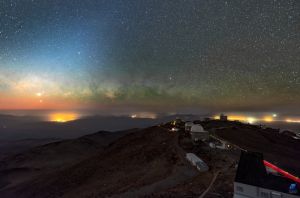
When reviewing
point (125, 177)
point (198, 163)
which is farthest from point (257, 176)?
point (125, 177)

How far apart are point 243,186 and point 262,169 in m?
2.56

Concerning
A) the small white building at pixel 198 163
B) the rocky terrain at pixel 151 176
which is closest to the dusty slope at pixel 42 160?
the rocky terrain at pixel 151 176

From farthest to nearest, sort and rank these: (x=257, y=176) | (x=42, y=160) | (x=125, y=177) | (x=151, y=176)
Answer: (x=42, y=160), (x=125, y=177), (x=151, y=176), (x=257, y=176)

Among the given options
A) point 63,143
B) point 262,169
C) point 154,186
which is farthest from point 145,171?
point 63,143

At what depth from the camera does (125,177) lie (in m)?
46.7

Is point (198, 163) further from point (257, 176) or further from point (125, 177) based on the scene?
point (257, 176)

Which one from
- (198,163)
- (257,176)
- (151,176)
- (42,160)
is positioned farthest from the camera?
(42,160)

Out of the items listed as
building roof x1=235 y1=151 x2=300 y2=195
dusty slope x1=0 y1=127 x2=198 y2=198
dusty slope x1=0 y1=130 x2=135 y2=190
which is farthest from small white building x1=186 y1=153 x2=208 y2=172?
dusty slope x1=0 y1=130 x2=135 y2=190

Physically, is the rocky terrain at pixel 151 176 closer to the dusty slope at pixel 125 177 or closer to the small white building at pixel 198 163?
the dusty slope at pixel 125 177

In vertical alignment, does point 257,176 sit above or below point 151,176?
above

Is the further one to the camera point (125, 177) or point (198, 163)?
point (125, 177)

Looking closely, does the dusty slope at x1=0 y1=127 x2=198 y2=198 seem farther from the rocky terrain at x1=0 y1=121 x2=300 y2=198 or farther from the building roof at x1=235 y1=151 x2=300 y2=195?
the building roof at x1=235 y1=151 x2=300 y2=195

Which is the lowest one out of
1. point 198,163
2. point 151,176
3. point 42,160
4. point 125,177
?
point 42,160

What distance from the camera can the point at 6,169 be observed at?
103 meters
